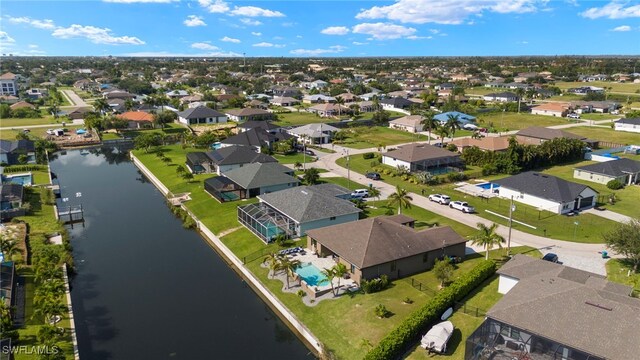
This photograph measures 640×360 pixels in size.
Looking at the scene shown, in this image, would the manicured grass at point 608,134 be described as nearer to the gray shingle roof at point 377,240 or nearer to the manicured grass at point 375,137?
the manicured grass at point 375,137

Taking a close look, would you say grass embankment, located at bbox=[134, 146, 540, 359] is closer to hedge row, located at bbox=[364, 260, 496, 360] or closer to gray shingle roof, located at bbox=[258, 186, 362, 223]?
hedge row, located at bbox=[364, 260, 496, 360]

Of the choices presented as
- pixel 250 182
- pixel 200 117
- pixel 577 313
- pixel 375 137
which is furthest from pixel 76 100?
pixel 577 313

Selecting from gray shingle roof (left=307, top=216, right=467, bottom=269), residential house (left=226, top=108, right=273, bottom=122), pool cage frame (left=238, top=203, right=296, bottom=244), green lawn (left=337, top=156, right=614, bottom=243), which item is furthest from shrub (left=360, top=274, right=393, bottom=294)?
residential house (left=226, top=108, right=273, bottom=122)

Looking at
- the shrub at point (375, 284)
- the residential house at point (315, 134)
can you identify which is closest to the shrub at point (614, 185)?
the shrub at point (375, 284)

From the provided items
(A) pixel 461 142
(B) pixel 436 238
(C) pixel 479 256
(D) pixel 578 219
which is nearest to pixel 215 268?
(B) pixel 436 238

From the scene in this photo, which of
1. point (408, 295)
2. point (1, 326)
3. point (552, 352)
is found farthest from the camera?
point (408, 295)

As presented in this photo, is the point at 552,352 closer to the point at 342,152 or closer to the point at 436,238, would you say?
the point at 436,238

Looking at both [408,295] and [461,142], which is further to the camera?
[461,142]

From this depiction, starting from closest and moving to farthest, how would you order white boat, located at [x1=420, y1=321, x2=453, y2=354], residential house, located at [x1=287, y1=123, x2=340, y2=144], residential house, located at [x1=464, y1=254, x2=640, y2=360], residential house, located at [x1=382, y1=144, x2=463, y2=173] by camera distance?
residential house, located at [x1=464, y1=254, x2=640, y2=360], white boat, located at [x1=420, y1=321, x2=453, y2=354], residential house, located at [x1=382, y1=144, x2=463, y2=173], residential house, located at [x1=287, y1=123, x2=340, y2=144]
